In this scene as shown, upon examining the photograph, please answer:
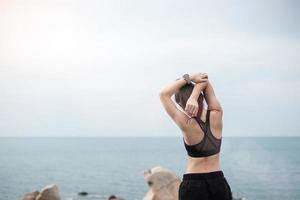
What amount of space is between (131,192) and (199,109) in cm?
3397

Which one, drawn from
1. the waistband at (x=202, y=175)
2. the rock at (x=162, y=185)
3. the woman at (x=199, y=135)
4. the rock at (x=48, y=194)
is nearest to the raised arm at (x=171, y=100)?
the woman at (x=199, y=135)

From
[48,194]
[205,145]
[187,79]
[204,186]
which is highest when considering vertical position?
[187,79]

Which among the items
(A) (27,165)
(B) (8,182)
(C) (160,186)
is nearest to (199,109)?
(C) (160,186)

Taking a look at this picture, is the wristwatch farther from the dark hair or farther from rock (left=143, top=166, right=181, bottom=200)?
rock (left=143, top=166, right=181, bottom=200)

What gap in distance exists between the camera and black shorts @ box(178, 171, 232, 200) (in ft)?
7.80

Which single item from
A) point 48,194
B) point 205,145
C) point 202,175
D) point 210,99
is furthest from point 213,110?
point 48,194

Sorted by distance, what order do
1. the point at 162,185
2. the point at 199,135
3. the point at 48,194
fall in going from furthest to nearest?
the point at 48,194, the point at 162,185, the point at 199,135

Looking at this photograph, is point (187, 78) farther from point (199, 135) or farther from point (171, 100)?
point (199, 135)

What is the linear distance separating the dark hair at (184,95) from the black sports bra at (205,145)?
0.26 ft

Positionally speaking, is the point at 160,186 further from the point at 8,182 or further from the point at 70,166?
the point at 70,166

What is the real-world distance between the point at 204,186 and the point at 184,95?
1.42 ft

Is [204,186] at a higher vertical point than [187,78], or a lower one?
lower

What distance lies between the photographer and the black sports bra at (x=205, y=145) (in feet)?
7.73

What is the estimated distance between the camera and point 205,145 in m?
2.36
